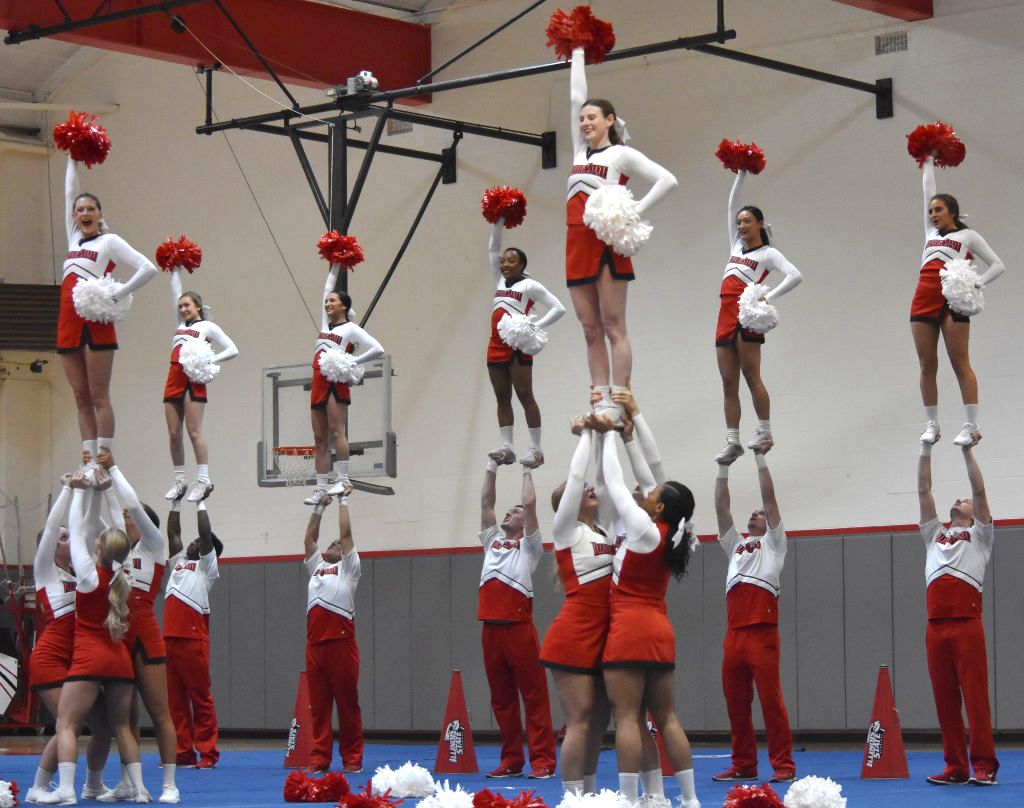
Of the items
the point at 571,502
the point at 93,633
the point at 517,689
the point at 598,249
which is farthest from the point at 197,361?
the point at 571,502

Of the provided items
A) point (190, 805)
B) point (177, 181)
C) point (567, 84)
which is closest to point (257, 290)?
point (177, 181)

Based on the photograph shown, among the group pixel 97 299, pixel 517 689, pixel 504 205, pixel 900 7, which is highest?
pixel 900 7

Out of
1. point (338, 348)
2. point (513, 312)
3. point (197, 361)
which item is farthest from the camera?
point (338, 348)

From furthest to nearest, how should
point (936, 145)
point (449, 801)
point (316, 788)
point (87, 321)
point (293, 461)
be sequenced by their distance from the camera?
point (293, 461) < point (936, 145) < point (87, 321) < point (316, 788) < point (449, 801)

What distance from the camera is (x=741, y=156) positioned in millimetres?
10867

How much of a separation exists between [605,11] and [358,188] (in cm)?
343

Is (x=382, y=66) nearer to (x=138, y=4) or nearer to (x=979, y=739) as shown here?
(x=138, y=4)

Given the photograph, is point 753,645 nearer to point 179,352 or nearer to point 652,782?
point 652,782

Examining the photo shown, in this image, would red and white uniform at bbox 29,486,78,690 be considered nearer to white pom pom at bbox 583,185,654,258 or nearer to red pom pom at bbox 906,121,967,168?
white pom pom at bbox 583,185,654,258

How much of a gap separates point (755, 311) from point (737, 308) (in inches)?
11.1

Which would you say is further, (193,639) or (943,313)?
(193,639)

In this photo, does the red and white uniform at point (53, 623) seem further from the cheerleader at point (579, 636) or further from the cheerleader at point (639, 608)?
the cheerleader at point (639, 608)

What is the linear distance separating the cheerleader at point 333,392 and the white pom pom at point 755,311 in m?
2.98

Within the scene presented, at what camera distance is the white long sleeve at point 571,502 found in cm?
726
